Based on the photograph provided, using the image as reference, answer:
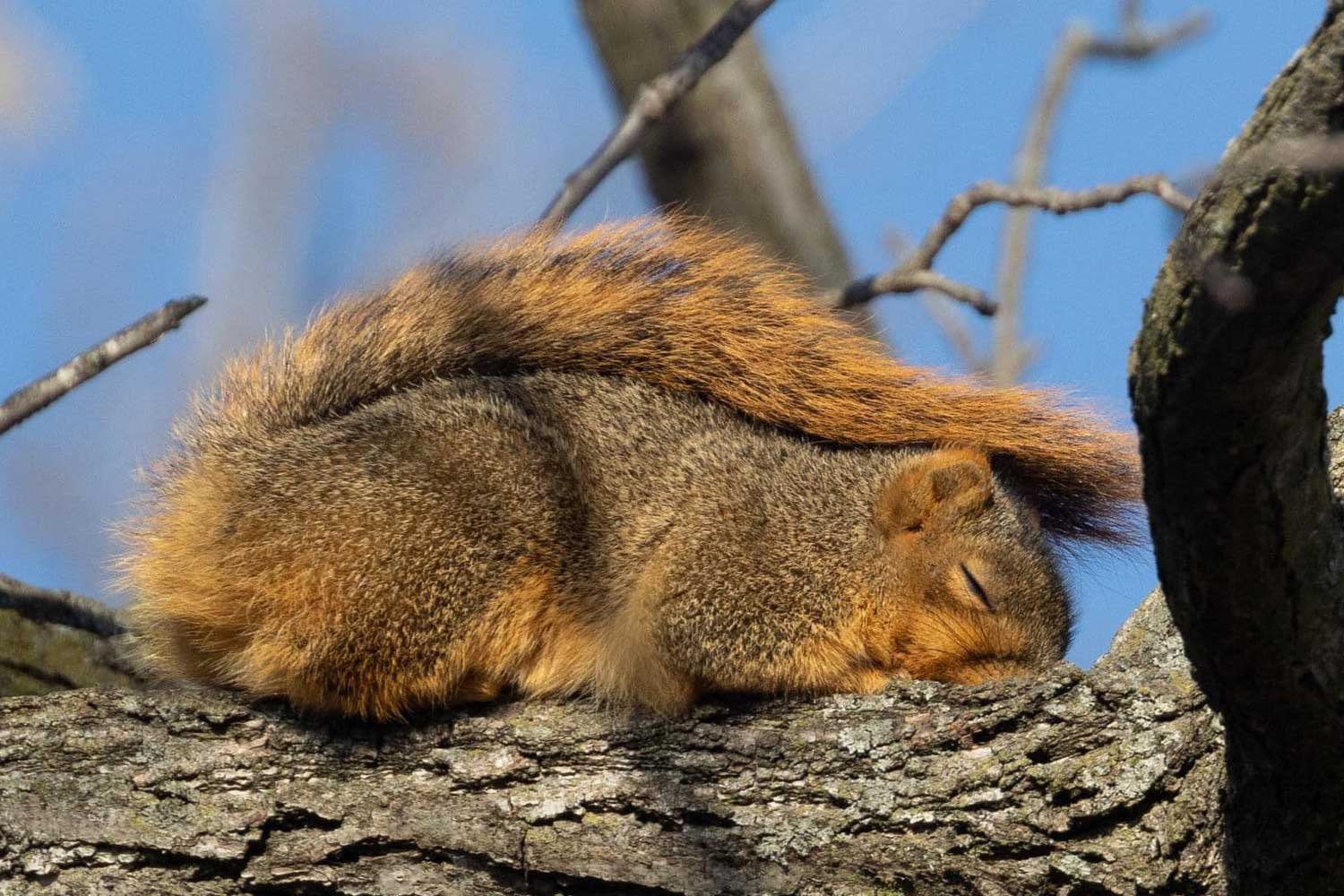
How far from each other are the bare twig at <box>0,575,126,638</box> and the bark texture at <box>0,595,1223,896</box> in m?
0.92

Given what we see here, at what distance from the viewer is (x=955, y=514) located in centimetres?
312

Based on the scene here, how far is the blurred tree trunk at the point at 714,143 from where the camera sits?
539 cm

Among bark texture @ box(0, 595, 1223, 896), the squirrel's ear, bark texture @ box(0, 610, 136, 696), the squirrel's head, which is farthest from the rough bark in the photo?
bark texture @ box(0, 610, 136, 696)

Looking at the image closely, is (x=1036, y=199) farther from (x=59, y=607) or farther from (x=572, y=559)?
(x=59, y=607)

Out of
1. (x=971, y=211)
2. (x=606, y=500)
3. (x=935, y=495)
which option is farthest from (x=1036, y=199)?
(x=606, y=500)

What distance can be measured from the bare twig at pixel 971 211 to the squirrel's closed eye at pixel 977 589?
66 cm

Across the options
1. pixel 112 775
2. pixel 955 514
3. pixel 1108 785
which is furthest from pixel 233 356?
pixel 1108 785

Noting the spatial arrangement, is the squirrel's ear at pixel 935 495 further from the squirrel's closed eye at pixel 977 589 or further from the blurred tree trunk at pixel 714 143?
the blurred tree trunk at pixel 714 143

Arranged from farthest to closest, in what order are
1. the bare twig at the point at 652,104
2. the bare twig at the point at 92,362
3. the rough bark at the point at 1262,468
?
1. the bare twig at the point at 652,104
2. the bare twig at the point at 92,362
3. the rough bark at the point at 1262,468

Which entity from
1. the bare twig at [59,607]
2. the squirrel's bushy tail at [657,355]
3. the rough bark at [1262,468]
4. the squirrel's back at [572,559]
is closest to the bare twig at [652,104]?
the squirrel's bushy tail at [657,355]

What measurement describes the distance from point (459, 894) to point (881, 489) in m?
1.31

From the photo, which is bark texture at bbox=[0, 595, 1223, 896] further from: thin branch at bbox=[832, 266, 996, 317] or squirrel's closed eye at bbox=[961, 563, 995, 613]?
thin branch at bbox=[832, 266, 996, 317]

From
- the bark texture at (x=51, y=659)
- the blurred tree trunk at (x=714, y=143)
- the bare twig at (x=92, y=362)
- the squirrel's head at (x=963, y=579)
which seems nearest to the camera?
the bare twig at (x=92, y=362)

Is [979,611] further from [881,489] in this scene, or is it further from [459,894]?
[459,894]
